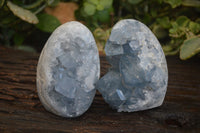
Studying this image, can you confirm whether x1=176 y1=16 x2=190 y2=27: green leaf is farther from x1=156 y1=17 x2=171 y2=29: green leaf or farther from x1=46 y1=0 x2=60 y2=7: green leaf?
x1=46 y1=0 x2=60 y2=7: green leaf

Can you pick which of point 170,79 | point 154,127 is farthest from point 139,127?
point 170,79

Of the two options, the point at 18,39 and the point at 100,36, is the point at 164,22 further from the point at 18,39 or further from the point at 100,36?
the point at 18,39

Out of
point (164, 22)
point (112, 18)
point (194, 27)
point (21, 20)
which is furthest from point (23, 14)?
point (194, 27)

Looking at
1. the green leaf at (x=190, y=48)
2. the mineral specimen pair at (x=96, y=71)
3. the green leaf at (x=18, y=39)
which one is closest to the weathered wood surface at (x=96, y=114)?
the mineral specimen pair at (x=96, y=71)

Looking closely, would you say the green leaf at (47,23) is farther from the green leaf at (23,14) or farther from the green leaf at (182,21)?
the green leaf at (182,21)

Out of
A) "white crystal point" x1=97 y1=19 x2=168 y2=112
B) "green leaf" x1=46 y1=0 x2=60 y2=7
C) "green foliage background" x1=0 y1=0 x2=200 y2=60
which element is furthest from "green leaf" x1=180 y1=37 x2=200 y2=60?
"green leaf" x1=46 y1=0 x2=60 y2=7

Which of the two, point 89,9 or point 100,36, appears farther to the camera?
point 100,36

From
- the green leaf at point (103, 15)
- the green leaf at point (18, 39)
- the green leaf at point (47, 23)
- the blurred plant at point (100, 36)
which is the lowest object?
the green leaf at point (18, 39)
